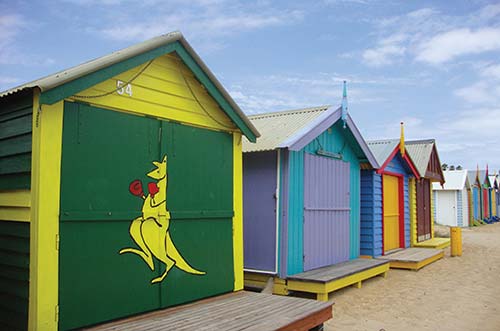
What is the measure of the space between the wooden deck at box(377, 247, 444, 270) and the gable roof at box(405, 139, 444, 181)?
2877mm

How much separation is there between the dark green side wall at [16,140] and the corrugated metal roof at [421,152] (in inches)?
514

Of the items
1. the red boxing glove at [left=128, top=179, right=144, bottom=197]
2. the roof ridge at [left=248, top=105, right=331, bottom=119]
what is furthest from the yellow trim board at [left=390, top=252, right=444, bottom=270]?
the red boxing glove at [left=128, top=179, right=144, bottom=197]

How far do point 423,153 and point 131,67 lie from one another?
1375cm

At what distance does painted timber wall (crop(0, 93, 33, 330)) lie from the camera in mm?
4160

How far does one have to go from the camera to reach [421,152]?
16.6 m

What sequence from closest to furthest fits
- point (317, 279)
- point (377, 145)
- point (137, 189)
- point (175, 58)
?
point (137, 189)
point (175, 58)
point (317, 279)
point (377, 145)

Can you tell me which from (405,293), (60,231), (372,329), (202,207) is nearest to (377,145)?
(405,293)

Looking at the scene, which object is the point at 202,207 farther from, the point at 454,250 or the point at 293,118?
the point at 454,250

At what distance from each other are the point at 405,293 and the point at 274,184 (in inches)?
138

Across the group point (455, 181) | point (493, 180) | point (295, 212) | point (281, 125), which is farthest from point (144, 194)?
point (493, 180)

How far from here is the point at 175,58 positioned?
18.1 feet

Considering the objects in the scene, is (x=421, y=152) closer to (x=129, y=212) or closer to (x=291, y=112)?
(x=291, y=112)

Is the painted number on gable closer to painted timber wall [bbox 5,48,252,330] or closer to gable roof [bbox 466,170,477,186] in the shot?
painted timber wall [bbox 5,48,252,330]

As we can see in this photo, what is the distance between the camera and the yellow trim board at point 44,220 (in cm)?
402
